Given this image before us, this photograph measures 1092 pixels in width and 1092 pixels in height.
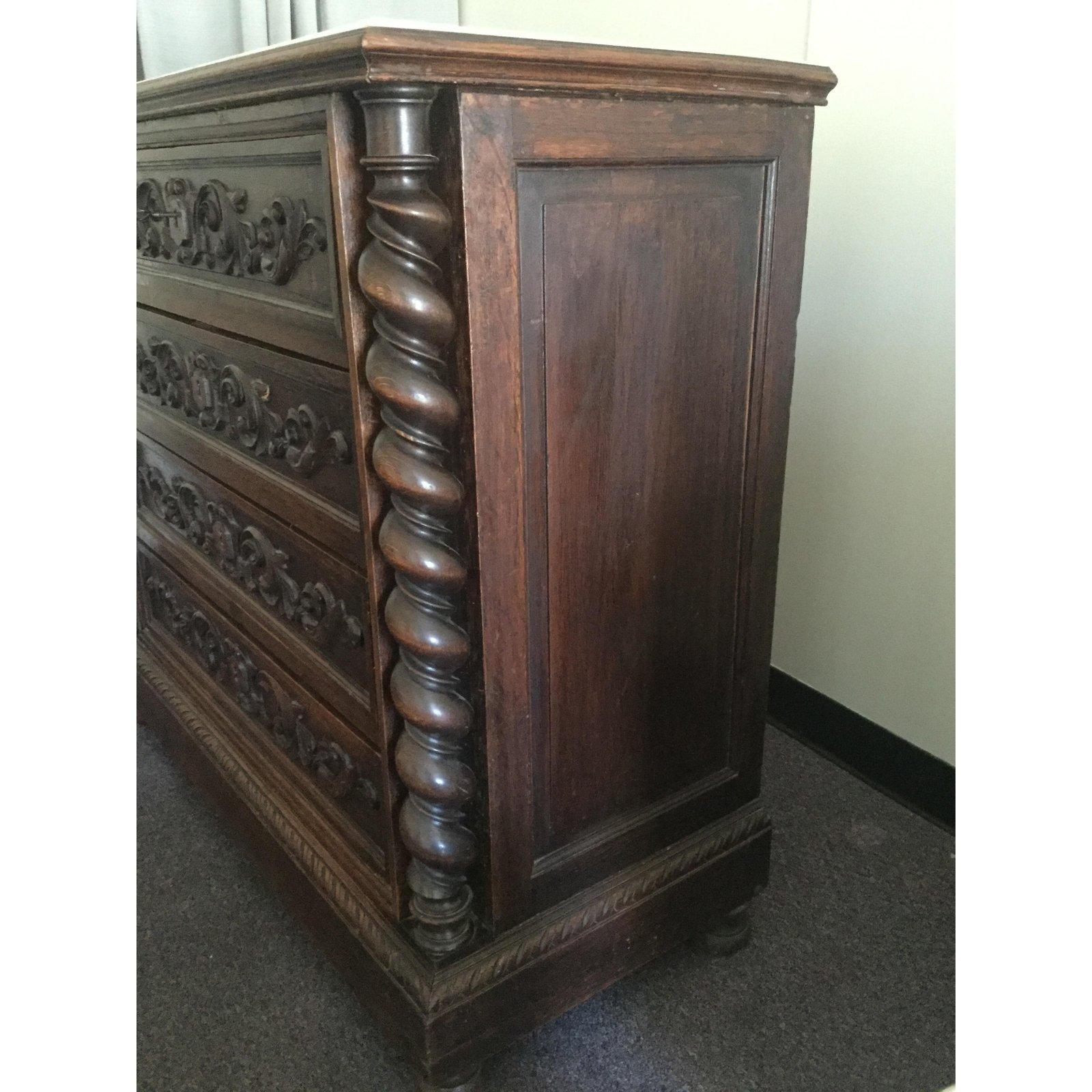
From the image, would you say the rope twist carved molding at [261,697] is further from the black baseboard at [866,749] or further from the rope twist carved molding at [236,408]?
the black baseboard at [866,749]

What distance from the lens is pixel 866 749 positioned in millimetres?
1541

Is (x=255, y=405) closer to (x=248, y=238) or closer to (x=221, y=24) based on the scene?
(x=248, y=238)

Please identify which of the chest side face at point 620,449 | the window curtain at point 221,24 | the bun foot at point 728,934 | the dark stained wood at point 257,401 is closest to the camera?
the chest side face at point 620,449

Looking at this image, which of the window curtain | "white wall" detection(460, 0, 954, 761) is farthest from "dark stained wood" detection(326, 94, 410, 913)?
the window curtain

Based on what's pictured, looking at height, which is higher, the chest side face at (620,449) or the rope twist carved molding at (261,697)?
the chest side face at (620,449)

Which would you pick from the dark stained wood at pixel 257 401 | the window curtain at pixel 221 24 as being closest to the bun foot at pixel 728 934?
the dark stained wood at pixel 257 401

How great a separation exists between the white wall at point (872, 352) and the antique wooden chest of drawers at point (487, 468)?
40cm

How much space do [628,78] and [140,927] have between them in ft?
3.90

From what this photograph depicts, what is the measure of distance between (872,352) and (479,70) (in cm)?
86

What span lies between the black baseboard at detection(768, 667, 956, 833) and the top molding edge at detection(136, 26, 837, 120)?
0.95 metres

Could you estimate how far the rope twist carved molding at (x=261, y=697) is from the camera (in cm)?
106
